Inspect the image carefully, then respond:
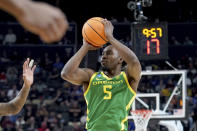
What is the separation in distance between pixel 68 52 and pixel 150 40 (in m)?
9.60

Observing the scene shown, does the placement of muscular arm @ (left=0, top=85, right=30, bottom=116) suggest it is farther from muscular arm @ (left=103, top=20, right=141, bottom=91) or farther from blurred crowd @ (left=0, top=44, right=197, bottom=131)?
blurred crowd @ (left=0, top=44, right=197, bottom=131)

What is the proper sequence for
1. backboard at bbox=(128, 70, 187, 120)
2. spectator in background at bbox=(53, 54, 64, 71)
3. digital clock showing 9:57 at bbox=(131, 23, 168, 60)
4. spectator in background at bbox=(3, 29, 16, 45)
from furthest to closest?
spectator in background at bbox=(3, 29, 16, 45) < spectator in background at bbox=(53, 54, 64, 71) < backboard at bbox=(128, 70, 187, 120) < digital clock showing 9:57 at bbox=(131, 23, 168, 60)

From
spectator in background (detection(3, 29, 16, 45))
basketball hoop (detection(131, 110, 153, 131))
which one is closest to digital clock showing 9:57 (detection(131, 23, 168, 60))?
basketball hoop (detection(131, 110, 153, 131))

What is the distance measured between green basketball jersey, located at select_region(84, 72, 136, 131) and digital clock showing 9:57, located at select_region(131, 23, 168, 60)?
4.81 m

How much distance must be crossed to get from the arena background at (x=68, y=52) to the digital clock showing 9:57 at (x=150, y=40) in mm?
6446

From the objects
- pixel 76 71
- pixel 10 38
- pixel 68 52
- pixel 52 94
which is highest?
pixel 76 71

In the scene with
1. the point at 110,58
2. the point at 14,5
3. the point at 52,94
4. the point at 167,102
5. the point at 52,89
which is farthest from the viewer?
the point at 52,89

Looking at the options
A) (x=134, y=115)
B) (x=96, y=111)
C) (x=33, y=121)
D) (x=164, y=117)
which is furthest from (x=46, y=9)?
(x=33, y=121)

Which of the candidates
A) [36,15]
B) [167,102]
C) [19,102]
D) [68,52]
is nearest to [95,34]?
[19,102]

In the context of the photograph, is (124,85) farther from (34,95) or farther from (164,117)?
(34,95)

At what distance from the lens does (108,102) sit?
4699 millimetres

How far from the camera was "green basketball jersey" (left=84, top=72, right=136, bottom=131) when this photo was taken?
4.62 meters

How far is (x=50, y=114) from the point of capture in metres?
15.8

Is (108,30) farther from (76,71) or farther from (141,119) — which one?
(141,119)
